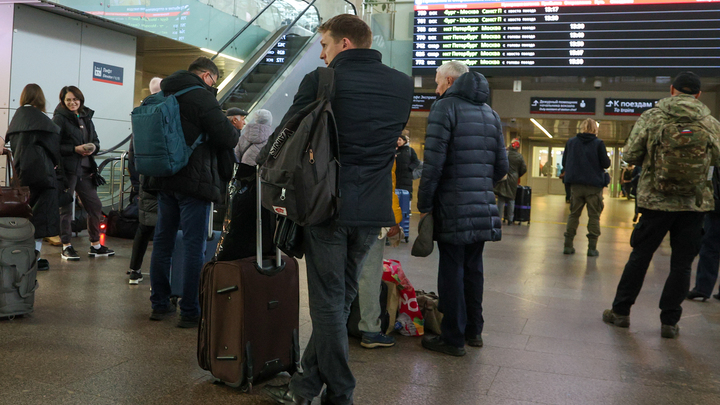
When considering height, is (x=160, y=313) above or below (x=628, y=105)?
below

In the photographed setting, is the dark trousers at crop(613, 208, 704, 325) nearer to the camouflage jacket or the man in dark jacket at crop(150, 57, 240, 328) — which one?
the camouflage jacket

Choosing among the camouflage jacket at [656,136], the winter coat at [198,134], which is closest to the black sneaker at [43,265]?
the winter coat at [198,134]

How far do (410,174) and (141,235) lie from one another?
4.22 metres

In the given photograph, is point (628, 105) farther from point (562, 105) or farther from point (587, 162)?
point (587, 162)

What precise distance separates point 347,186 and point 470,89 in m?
1.43

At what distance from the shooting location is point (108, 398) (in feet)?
8.86

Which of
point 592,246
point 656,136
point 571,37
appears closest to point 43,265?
point 656,136

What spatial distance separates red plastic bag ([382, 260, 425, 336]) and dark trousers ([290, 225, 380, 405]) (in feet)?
4.57

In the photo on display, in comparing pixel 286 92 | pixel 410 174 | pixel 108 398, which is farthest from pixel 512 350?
pixel 286 92

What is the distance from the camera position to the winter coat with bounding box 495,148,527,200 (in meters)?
11.9

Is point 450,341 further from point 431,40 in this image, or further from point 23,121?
point 431,40

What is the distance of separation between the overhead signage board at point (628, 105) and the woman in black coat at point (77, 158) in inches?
400

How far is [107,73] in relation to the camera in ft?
33.1

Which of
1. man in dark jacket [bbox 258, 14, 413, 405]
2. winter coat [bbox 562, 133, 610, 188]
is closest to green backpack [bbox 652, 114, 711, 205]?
man in dark jacket [bbox 258, 14, 413, 405]
